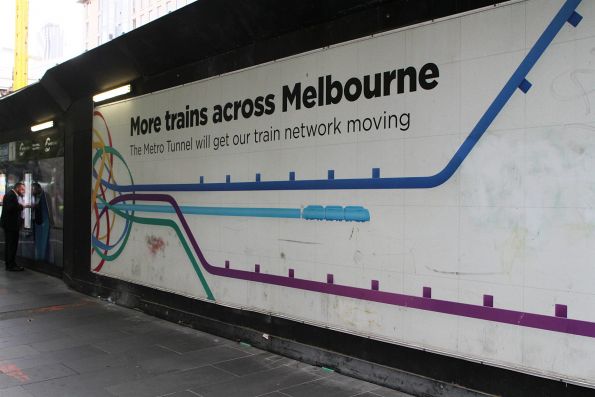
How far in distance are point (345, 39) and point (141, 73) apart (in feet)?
12.5

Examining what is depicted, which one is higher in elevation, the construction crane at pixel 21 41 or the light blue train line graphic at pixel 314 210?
the construction crane at pixel 21 41

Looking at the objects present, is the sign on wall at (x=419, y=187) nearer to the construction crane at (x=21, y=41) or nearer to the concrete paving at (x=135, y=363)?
the concrete paving at (x=135, y=363)

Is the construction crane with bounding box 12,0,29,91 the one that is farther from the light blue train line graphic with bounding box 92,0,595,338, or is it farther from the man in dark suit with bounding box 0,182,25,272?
the light blue train line graphic with bounding box 92,0,595,338

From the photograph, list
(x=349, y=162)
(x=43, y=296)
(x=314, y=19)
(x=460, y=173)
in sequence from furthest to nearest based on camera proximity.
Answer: (x=43, y=296)
(x=314, y=19)
(x=349, y=162)
(x=460, y=173)

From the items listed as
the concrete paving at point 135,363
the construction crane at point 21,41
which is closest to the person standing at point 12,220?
the concrete paving at point 135,363

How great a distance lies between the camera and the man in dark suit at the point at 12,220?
10953mm

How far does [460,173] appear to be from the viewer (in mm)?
3791

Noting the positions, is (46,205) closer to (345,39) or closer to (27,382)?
(27,382)

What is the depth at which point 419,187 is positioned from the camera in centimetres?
404

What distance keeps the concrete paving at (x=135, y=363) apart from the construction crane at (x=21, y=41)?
11854 millimetres

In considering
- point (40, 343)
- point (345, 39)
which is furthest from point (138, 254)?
point (345, 39)

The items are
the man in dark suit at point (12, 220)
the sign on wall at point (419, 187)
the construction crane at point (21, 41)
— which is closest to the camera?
the sign on wall at point (419, 187)

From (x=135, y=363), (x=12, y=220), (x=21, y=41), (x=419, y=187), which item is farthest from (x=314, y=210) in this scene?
(x=21, y=41)

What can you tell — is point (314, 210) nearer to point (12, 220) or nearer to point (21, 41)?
point (12, 220)
